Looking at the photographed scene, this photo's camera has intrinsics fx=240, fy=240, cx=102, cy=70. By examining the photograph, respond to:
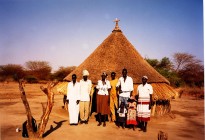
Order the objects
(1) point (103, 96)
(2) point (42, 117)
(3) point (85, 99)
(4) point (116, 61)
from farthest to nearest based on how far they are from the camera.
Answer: (4) point (116, 61)
(3) point (85, 99)
(1) point (103, 96)
(2) point (42, 117)

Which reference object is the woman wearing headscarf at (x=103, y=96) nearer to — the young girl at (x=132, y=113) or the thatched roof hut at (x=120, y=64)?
the young girl at (x=132, y=113)

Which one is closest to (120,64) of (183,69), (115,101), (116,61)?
(116,61)

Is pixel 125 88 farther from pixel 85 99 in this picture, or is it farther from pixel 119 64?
pixel 119 64

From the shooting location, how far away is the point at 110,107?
813cm

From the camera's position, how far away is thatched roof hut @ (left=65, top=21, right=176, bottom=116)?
9.24 m

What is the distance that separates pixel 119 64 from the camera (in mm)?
9625

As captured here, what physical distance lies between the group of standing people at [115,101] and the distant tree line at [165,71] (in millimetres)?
9115

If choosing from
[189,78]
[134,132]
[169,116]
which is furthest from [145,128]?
[189,78]

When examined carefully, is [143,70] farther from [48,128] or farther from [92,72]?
[48,128]

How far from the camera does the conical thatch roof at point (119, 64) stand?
30.4 ft

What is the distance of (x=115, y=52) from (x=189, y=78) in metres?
24.2

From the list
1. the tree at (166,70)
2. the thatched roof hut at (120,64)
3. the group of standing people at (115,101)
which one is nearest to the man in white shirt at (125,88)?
the group of standing people at (115,101)

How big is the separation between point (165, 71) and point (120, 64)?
50.7 feet

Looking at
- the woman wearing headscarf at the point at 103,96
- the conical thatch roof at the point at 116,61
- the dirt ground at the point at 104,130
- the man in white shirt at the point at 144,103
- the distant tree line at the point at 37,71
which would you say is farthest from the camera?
the distant tree line at the point at 37,71
